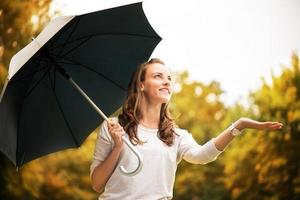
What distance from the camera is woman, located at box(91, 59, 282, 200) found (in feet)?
6.93

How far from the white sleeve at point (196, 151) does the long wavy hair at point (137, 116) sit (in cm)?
6

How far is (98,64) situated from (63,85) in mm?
250

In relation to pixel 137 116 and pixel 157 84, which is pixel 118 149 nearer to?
pixel 137 116

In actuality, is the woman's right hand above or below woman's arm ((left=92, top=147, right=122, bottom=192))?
above

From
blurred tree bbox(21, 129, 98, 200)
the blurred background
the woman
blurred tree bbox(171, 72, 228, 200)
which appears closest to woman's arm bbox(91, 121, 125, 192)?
the woman

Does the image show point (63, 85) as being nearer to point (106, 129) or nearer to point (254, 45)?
point (106, 129)

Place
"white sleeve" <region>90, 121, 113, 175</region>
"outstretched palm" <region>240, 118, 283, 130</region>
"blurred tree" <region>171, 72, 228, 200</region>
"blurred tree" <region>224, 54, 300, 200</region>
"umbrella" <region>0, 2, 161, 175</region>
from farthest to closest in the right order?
"blurred tree" <region>171, 72, 228, 200</region> < "blurred tree" <region>224, 54, 300, 200</region> < "umbrella" <region>0, 2, 161, 175</region> < "white sleeve" <region>90, 121, 113, 175</region> < "outstretched palm" <region>240, 118, 283, 130</region>

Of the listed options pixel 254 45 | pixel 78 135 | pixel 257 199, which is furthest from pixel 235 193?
pixel 78 135

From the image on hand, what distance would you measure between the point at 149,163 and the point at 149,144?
0.32 feet

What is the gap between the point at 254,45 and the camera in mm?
13883

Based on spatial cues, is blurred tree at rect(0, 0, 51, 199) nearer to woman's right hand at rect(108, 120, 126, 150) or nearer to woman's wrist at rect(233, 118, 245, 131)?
woman's right hand at rect(108, 120, 126, 150)

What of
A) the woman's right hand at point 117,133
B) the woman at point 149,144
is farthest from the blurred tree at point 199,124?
the woman's right hand at point 117,133

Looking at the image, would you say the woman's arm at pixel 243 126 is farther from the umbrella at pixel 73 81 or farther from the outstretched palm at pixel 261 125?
the umbrella at pixel 73 81

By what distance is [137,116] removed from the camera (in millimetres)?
2365
